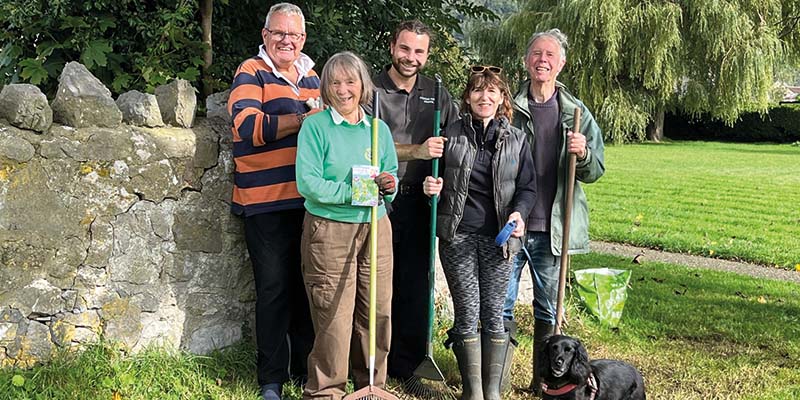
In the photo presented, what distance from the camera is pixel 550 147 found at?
4.21 m

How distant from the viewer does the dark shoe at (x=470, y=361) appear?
406 cm

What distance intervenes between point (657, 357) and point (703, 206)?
797cm

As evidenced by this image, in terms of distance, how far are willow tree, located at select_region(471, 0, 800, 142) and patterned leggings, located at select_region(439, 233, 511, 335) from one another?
733 inches

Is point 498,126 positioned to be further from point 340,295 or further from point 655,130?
point 655,130

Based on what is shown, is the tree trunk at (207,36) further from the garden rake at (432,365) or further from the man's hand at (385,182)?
the man's hand at (385,182)

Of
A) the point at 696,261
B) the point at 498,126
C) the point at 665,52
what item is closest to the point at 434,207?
the point at 498,126

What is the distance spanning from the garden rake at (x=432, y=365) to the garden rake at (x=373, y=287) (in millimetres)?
381

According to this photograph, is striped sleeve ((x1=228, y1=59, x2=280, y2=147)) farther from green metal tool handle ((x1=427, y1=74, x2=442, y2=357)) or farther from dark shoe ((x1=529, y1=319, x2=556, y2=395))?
dark shoe ((x1=529, y1=319, x2=556, y2=395))

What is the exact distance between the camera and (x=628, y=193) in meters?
13.9

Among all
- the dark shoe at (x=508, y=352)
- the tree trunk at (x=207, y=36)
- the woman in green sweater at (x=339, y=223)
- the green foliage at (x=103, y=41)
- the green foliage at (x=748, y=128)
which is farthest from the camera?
the green foliage at (x=748, y=128)

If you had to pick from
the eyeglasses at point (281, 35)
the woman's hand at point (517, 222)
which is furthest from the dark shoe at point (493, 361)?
the eyeglasses at point (281, 35)

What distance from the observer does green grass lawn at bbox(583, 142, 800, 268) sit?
30.9 ft

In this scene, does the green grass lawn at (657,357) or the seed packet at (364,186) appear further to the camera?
the green grass lawn at (657,357)

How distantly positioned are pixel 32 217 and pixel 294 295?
133 cm
